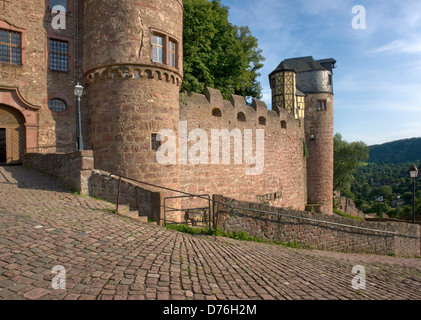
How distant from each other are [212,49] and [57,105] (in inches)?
466

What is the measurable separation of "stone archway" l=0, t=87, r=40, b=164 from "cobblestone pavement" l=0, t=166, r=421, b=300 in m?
5.03

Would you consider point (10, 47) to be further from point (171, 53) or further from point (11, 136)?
point (171, 53)

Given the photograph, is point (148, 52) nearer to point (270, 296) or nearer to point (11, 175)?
point (11, 175)

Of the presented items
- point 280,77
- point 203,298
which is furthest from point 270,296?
point 280,77

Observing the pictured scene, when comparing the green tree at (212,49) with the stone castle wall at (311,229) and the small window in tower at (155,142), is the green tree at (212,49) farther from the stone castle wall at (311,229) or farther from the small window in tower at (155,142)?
the stone castle wall at (311,229)

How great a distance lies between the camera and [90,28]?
11422 millimetres

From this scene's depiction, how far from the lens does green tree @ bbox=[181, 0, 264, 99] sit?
1842 centimetres

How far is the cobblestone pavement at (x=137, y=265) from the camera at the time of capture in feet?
13.1

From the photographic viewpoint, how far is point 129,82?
1087cm

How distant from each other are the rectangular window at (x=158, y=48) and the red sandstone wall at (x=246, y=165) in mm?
3177

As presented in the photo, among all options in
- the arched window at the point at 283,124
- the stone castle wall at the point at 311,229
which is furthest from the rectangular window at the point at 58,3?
the arched window at the point at 283,124

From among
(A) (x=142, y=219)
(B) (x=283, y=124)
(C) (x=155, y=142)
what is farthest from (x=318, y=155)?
(A) (x=142, y=219)

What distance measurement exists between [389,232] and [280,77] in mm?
16845

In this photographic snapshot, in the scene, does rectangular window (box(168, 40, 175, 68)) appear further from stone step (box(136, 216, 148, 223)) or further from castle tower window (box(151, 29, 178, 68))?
stone step (box(136, 216, 148, 223))
